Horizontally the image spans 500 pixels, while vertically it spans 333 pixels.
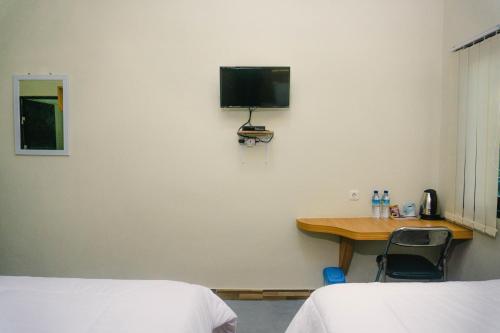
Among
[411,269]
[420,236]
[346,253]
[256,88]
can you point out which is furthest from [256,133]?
[411,269]

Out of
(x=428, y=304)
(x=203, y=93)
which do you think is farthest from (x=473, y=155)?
(x=203, y=93)

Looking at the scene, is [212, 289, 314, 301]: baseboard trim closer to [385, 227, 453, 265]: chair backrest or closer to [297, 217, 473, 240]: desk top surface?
[297, 217, 473, 240]: desk top surface

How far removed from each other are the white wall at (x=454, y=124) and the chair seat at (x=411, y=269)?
0.32 meters

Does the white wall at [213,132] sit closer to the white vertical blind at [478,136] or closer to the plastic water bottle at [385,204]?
the plastic water bottle at [385,204]

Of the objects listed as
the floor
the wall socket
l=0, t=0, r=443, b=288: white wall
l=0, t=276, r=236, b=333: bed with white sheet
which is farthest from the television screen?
the floor

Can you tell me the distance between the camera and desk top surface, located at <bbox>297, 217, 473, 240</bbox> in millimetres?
2240

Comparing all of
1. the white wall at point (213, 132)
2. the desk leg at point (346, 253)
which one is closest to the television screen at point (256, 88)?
the white wall at point (213, 132)

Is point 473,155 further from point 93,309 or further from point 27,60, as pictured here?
point 27,60

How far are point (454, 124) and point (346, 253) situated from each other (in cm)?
137

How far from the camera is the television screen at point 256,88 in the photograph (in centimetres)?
252

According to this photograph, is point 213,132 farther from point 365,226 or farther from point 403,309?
point 403,309

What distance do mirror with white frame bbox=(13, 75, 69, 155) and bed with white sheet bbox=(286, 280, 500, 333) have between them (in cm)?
252

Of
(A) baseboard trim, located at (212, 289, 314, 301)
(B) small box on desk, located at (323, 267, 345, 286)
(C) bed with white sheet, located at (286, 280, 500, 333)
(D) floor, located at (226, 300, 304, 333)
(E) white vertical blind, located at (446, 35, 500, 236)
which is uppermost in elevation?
(E) white vertical blind, located at (446, 35, 500, 236)

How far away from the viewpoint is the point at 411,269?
2154 mm
